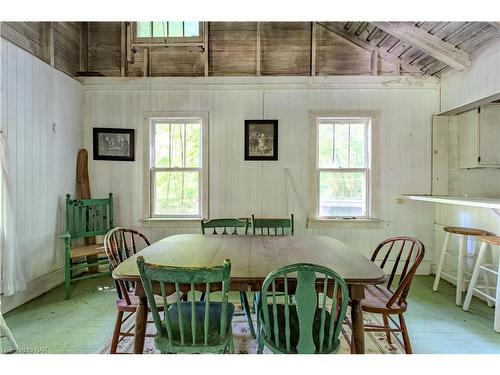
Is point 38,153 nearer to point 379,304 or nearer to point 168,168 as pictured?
point 168,168

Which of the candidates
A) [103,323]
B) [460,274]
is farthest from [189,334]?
[460,274]

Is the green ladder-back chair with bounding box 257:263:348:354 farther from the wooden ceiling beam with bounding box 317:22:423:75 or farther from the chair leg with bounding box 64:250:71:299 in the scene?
the wooden ceiling beam with bounding box 317:22:423:75

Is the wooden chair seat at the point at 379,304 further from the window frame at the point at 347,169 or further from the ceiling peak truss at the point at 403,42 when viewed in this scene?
the ceiling peak truss at the point at 403,42

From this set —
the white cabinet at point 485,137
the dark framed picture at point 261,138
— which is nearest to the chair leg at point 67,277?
the dark framed picture at point 261,138

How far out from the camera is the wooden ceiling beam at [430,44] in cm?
305

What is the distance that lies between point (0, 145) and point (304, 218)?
10.7 ft

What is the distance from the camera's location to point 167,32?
3756 mm

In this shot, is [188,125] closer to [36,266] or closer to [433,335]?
[36,266]

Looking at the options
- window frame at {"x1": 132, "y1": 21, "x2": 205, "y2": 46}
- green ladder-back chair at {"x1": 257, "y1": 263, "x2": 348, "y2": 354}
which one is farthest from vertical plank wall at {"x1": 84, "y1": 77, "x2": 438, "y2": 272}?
green ladder-back chair at {"x1": 257, "y1": 263, "x2": 348, "y2": 354}

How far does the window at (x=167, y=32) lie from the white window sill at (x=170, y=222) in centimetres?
237

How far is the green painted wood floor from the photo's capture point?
6.97 feet

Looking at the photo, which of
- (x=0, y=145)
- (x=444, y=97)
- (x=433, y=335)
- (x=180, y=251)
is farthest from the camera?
(x=444, y=97)
